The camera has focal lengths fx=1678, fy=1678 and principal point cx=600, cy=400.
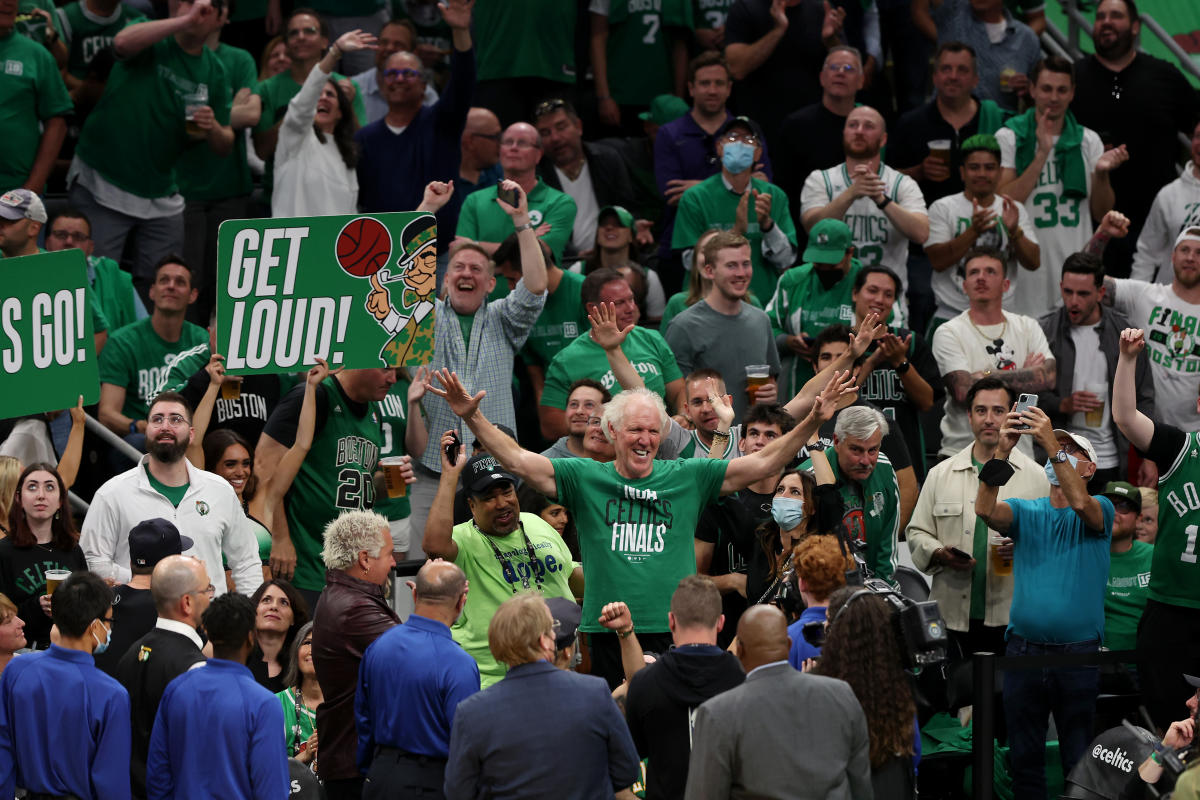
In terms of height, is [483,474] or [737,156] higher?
[737,156]

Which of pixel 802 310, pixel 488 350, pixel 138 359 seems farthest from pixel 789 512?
pixel 138 359

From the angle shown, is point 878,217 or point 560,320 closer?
point 560,320

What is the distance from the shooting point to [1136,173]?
12695 mm

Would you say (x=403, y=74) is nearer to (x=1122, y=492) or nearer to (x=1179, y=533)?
(x=1122, y=492)

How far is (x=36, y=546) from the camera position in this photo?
7.89 meters

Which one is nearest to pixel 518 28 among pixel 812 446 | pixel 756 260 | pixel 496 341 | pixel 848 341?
pixel 756 260

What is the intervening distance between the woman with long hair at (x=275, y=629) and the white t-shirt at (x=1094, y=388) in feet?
17.0

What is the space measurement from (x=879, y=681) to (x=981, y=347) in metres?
4.93

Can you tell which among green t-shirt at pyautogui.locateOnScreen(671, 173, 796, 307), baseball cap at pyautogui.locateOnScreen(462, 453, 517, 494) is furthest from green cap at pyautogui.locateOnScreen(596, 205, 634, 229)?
baseball cap at pyautogui.locateOnScreen(462, 453, 517, 494)

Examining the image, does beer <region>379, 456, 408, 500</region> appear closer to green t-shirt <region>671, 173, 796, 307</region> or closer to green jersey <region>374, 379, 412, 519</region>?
green jersey <region>374, 379, 412, 519</region>

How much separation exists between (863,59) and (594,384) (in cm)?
614

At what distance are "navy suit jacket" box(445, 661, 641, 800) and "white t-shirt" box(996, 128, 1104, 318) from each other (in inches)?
282

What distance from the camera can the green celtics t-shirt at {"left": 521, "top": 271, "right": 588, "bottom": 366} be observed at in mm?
10625

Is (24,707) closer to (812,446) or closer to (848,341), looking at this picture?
(812,446)
